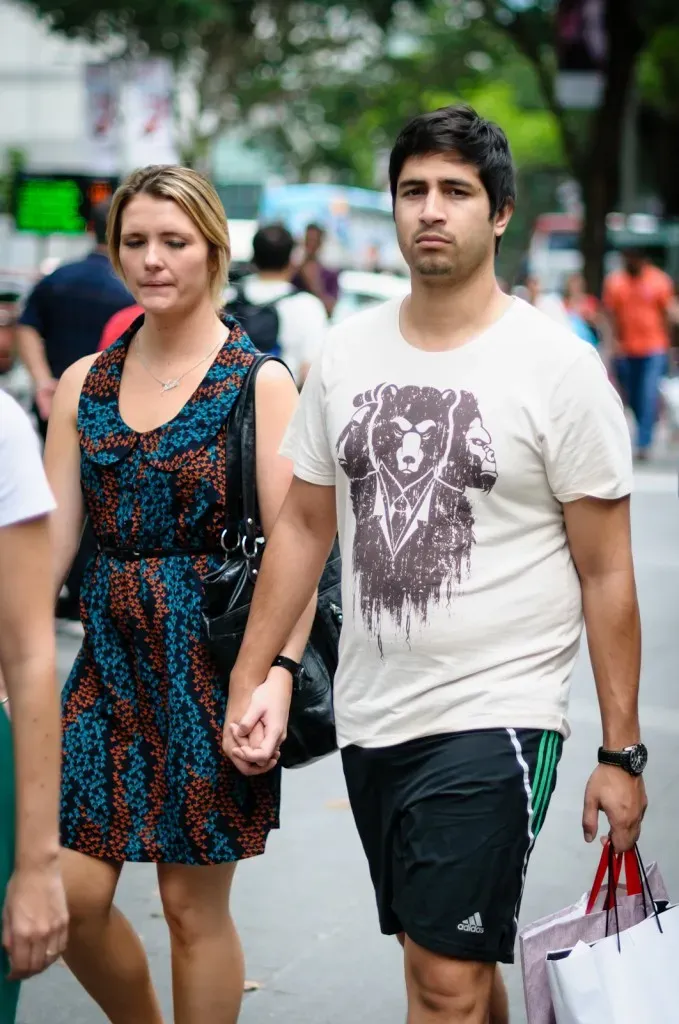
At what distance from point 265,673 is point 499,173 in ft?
3.37

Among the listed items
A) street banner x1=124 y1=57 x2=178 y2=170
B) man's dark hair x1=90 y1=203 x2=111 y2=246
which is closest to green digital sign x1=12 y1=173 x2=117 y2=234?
street banner x1=124 y1=57 x2=178 y2=170

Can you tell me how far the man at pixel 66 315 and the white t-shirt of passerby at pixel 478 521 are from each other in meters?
4.98

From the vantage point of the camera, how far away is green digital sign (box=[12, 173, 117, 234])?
15711 mm

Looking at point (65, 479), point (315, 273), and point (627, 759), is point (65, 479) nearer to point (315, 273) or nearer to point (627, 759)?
point (627, 759)

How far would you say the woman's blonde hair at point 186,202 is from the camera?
11.6 ft

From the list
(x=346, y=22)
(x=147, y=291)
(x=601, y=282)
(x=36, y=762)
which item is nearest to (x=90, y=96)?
(x=346, y=22)

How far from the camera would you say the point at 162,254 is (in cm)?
355

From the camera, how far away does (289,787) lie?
648 centimetres

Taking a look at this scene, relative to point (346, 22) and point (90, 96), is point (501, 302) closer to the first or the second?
point (90, 96)

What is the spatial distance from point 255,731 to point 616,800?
26.8 inches

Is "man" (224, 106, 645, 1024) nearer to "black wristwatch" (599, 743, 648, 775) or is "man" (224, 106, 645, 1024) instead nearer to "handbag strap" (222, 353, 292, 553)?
"black wristwatch" (599, 743, 648, 775)

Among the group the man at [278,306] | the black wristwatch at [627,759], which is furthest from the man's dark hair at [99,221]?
the black wristwatch at [627,759]

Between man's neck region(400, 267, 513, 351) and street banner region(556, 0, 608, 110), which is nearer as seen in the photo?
man's neck region(400, 267, 513, 351)

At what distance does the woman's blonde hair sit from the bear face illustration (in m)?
0.68
